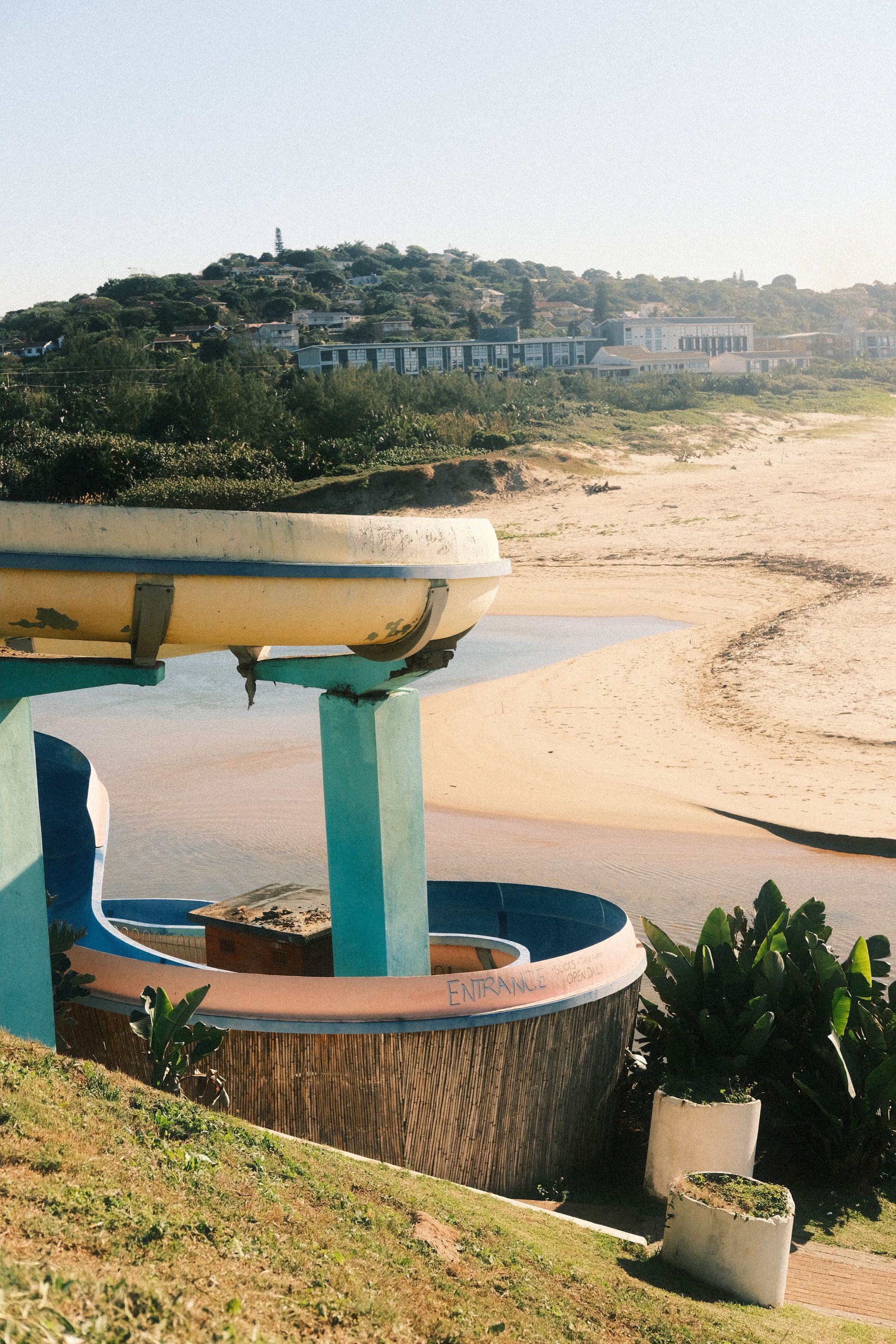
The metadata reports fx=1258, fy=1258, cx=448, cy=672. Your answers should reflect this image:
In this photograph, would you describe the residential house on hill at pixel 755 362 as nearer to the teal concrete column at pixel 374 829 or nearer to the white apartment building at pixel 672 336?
the white apartment building at pixel 672 336

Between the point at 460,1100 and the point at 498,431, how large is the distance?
47.0 metres

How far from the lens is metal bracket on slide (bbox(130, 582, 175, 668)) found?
22.1 ft

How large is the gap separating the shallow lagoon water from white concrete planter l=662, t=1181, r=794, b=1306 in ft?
25.2

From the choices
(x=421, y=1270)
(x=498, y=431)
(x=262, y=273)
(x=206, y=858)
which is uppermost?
(x=262, y=273)

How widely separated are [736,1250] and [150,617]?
14.8 feet

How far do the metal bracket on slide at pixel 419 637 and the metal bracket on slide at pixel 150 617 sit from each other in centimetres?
133

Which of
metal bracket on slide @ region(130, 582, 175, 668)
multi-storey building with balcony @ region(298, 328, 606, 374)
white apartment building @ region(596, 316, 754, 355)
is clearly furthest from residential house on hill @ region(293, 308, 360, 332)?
metal bracket on slide @ region(130, 582, 175, 668)

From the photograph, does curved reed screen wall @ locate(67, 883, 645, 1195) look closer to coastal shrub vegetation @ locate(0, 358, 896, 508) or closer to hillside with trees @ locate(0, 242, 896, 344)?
coastal shrub vegetation @ locate(0, 358, 896, 508)

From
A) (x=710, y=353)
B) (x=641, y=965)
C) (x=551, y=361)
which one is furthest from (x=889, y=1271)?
(x=710, y=353)

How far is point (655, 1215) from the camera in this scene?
787cm

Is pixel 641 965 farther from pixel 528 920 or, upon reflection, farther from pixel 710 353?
pixel 710 353

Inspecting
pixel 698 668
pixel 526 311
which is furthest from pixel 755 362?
pixel 698 668

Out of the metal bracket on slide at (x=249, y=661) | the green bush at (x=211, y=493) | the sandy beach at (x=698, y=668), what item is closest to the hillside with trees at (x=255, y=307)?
the green bush at (x=211, y=493)

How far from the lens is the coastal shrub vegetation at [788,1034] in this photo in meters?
8.30
